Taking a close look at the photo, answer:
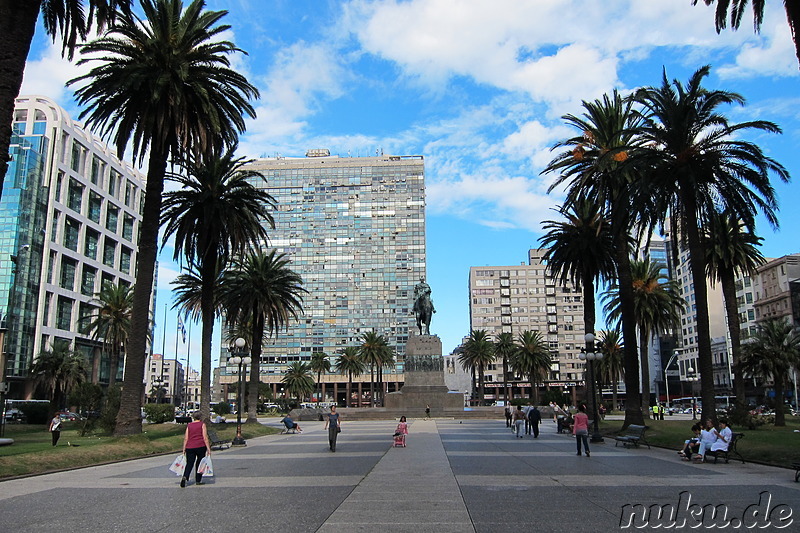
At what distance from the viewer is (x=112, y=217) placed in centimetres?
9488

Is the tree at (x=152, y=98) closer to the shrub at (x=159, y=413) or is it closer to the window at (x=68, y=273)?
the shrub at (x=159, y=413)

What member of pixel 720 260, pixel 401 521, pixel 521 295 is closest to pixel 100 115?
pixel 401 521

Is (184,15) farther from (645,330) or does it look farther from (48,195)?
(48,195)

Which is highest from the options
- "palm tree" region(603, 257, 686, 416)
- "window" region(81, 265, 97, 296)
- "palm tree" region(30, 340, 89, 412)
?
"window" region(81, 265, 97, 296)

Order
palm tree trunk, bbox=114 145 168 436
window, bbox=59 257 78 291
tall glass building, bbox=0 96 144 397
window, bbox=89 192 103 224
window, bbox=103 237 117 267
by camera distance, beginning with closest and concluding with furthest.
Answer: palm tree trunk, bbox=114 145 168 436 < tall glass building, bbox=0 96 144 397 < window, bbox=59 257 78 291 < window, bbox=89 192 103 224 < window, bbox=103 237 117 267

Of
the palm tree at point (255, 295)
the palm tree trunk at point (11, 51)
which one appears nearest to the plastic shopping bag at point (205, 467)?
the palm tree trunk at point (11, 51)

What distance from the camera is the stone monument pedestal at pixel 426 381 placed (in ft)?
204

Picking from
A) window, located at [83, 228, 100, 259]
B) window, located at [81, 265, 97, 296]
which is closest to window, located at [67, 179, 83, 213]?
window, located at [83, 228, 100, 259]

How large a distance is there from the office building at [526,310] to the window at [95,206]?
93672mm

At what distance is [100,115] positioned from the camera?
27094 mm

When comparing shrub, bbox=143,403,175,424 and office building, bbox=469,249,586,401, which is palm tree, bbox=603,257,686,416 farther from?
office building, bbox=469,249,586,401

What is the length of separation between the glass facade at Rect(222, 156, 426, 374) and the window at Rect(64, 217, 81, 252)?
5835 cm

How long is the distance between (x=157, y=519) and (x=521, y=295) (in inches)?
5940

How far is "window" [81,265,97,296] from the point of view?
86.4m
